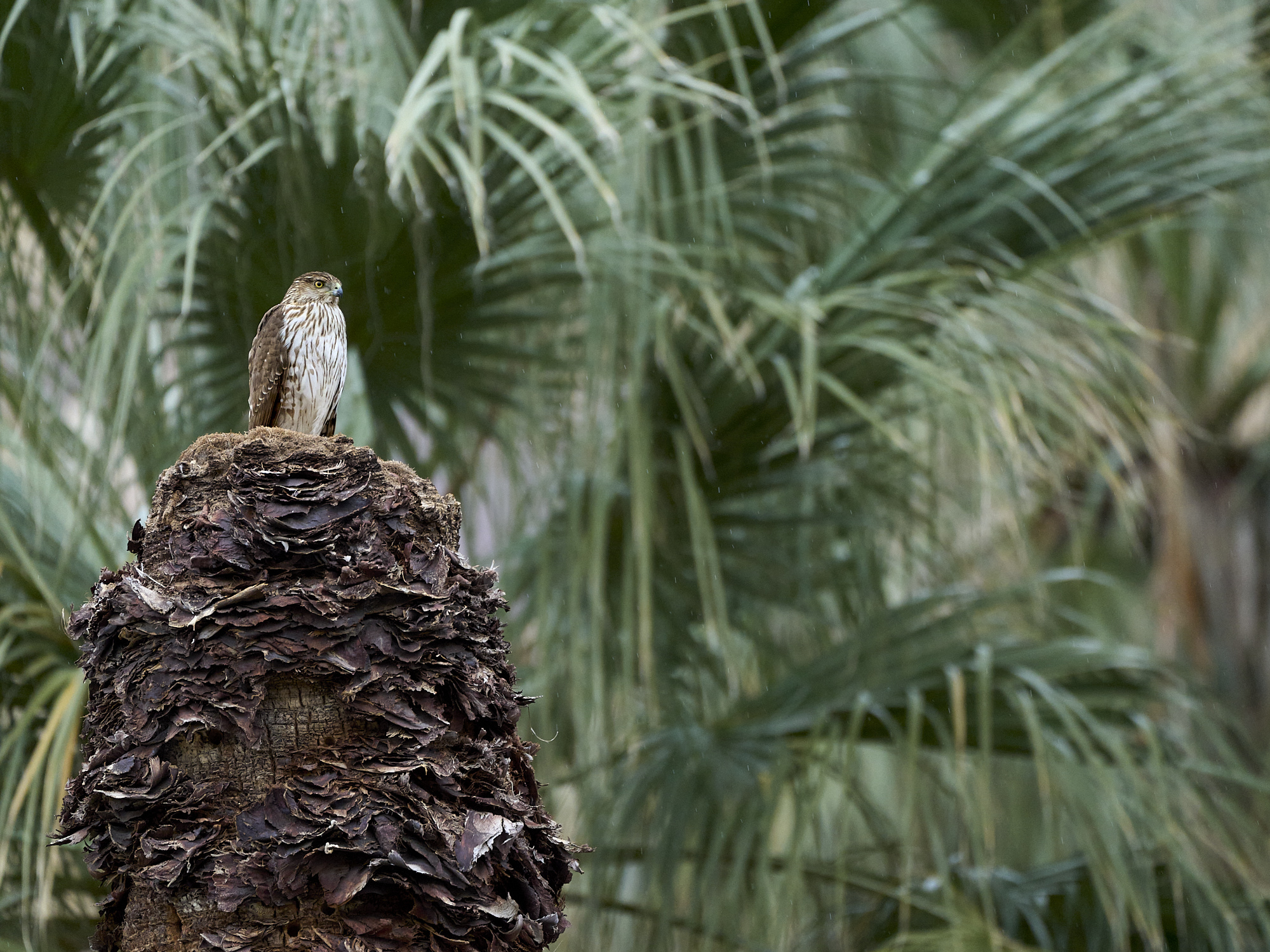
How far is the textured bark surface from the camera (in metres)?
1.25

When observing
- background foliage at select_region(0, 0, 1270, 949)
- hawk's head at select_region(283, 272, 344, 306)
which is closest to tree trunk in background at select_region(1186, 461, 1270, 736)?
background foliage at select_region(0, 0, 1270, 949)

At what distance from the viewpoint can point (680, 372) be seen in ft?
10.7

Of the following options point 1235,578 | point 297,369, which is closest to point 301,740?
point 297,369

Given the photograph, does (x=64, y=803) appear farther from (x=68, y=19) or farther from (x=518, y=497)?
(x=518, y=497)

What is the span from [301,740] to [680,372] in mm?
2050

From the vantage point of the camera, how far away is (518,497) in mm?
3730

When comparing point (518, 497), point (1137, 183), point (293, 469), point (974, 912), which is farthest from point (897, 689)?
point (293, 469)

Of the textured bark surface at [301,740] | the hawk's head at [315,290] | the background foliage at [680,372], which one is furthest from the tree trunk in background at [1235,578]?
the textured bark surface at [301,740]

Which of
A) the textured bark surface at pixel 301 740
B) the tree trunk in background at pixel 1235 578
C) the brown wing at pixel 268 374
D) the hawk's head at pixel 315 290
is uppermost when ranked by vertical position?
the tree trunk in background at pixel 1235 578

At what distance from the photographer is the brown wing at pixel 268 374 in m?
2.06

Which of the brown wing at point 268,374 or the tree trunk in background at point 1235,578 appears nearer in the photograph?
the brown wing at point 268,374

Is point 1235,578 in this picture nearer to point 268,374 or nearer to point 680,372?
point 680,372

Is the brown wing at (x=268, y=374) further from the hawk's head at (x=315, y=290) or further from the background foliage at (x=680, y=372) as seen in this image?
the background foliage at (x=680, y=372)

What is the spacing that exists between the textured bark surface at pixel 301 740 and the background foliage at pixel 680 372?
4.50ft
